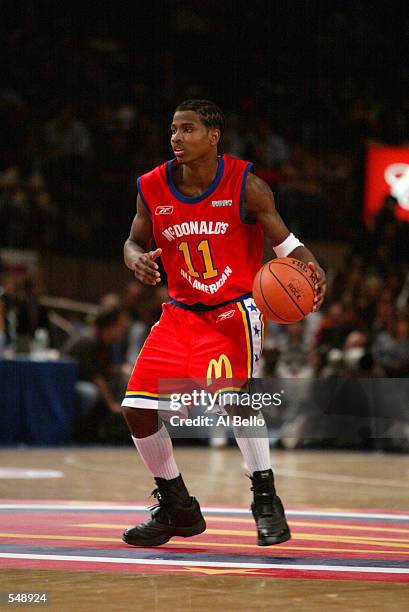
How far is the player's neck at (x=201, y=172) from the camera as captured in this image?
4.94 meters

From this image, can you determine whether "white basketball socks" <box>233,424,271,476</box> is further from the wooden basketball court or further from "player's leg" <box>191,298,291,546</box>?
the wooden basketball court

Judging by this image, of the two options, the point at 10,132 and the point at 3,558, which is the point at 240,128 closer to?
the point at 10,132

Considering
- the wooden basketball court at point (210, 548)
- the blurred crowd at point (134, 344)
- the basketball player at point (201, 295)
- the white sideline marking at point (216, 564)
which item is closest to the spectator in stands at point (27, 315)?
the blurred crowd at point (134, 344)

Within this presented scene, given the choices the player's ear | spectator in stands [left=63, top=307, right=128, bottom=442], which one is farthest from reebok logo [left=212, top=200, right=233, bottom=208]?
spectator in stands [left=63, top=307, right=128, bottom=442]

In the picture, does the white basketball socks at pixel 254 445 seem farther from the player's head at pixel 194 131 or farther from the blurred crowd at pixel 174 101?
the blurred crowd at pixel 174 101

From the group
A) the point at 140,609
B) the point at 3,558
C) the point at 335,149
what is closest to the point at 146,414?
the point at 3,558

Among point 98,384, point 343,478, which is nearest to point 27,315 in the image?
point 98,384

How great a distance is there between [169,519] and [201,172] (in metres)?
1.50

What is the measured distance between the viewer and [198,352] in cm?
478

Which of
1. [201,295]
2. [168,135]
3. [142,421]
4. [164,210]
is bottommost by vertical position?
[142,421]

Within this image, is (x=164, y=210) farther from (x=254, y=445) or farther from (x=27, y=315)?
(x=27, y=315)

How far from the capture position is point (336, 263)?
59.7 feet

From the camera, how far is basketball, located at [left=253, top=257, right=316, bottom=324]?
467 centimetres

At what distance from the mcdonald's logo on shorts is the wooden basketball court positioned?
27.4 inches
